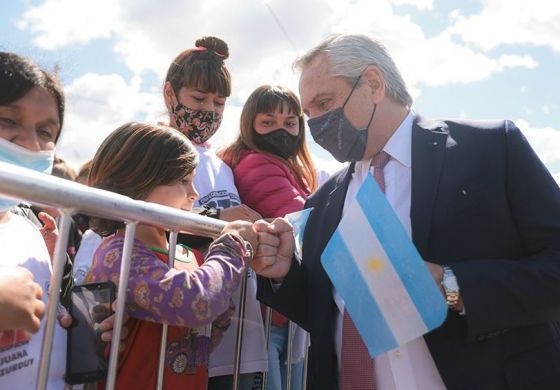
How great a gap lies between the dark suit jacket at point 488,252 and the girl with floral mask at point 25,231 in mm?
904

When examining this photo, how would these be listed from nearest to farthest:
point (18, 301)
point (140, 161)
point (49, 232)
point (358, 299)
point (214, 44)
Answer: point (18, 301), point (358, 299), point (140, 161), point (49, 232), point (214, 44)

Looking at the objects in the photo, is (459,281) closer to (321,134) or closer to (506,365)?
(506,365)

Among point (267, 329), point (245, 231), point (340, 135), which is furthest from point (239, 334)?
point (340, 135)

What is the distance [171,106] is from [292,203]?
0.94m

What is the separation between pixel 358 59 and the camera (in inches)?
96.9

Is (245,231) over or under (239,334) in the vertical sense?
over

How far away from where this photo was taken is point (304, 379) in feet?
8.54

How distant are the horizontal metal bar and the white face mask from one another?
0.82 feet

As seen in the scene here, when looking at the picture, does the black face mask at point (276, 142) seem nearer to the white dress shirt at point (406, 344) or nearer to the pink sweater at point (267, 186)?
the pink sweater at point (267, 186)

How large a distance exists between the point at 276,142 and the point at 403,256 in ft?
5.59

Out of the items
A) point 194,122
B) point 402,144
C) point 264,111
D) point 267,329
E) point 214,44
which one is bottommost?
point 267,329

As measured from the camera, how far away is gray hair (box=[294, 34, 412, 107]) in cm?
245

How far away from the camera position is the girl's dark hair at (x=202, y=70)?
3.08 m

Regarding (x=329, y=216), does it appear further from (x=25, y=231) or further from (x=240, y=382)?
(x=25, y=231)
